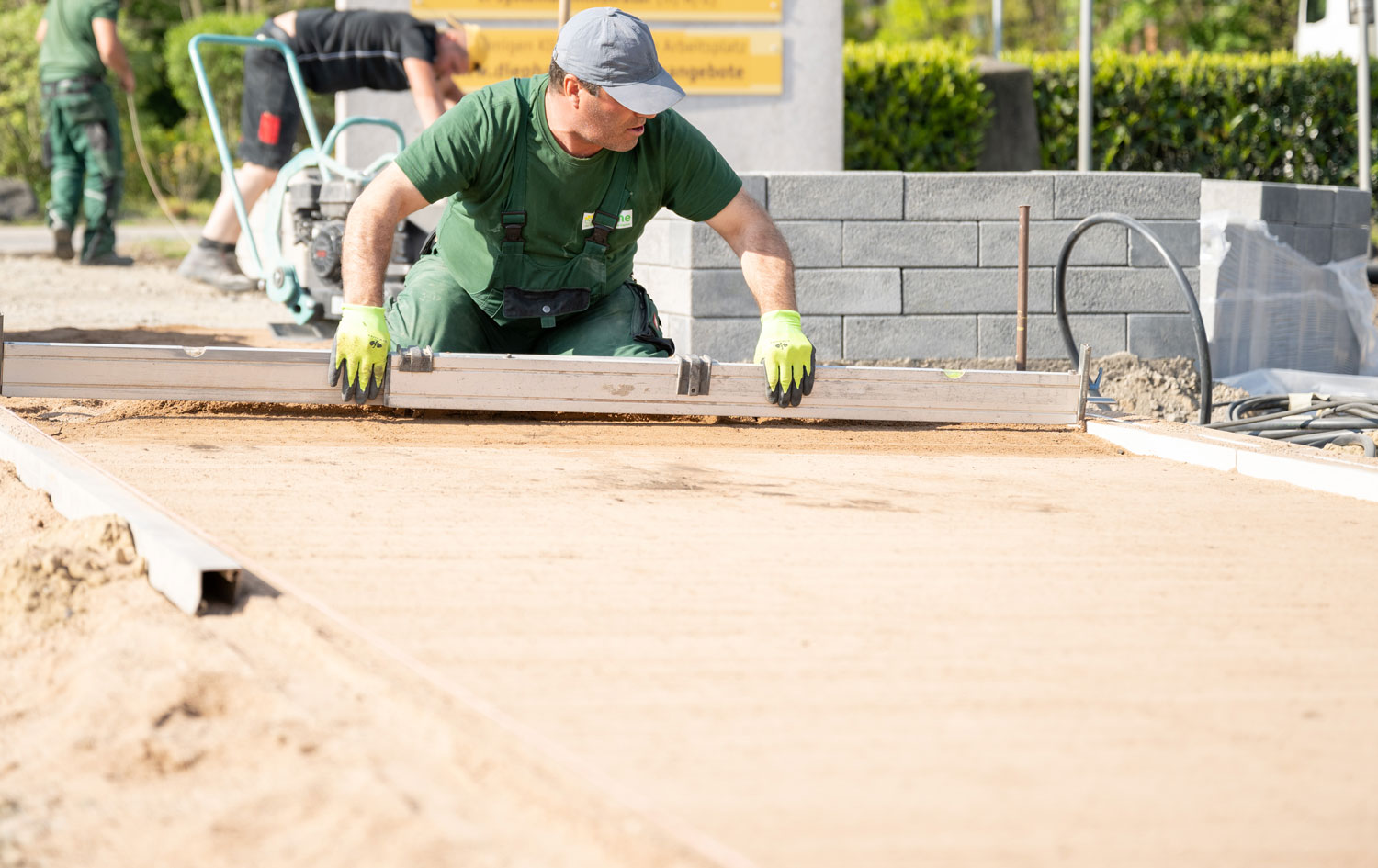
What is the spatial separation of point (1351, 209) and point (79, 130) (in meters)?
8.59

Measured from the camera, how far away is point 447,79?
768cm

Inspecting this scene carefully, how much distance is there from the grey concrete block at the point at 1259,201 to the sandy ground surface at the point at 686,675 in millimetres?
3762

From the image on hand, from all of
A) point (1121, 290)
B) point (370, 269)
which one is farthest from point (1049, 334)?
point (370, 269)

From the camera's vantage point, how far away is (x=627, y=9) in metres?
8.47

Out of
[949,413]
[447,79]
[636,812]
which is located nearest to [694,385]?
[949,413]

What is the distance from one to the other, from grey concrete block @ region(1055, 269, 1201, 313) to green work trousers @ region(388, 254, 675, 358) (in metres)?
2.20

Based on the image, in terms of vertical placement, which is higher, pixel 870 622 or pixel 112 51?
pixel 112 51

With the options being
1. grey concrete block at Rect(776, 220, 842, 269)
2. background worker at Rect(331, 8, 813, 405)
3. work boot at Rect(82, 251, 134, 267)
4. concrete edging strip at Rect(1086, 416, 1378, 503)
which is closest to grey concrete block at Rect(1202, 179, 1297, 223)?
grey concrete block at Rect(776, 220, 842, 269)

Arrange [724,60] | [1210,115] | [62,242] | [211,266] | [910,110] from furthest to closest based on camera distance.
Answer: [1210,115], [62,242], [910,110], [724,60], [211,266]

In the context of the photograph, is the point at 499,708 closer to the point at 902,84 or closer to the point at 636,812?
the point at 636,812

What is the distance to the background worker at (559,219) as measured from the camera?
396cm

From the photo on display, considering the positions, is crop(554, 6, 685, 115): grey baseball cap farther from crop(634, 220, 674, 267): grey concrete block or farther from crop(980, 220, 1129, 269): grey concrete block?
crop(980, 220, 1129, 269): grey concrete block

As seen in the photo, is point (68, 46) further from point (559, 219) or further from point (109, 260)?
point (559, 219)

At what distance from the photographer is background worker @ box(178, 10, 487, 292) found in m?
7.27
